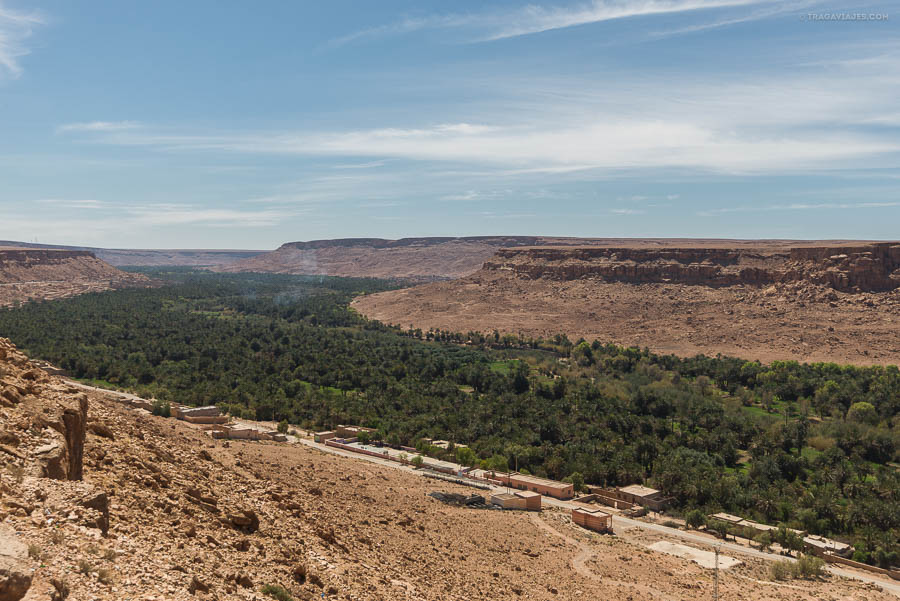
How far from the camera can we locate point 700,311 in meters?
93.7

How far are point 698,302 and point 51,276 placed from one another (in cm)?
13662

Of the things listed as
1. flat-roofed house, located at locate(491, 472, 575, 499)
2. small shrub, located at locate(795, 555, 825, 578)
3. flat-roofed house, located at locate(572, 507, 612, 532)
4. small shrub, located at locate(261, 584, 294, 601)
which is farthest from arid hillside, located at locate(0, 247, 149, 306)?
small shrub, located at locate(261, 584, 294, 601)

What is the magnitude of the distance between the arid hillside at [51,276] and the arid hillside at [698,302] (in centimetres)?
5995

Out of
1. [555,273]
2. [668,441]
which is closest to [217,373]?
[668,441]

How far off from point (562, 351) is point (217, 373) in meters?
40.4

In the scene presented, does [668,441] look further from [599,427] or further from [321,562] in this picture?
[321,562]

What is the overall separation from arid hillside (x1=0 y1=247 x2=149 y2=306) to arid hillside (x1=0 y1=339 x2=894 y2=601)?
116317 millimetres

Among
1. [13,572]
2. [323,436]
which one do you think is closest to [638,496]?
[323,436]

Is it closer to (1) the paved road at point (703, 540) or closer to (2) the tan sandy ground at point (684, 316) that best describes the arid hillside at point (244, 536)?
(1) the paved road at point (703, 540)

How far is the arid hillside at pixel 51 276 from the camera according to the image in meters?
128

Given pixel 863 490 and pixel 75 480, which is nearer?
pixel 75 480

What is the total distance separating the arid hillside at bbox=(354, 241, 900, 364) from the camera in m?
80.1

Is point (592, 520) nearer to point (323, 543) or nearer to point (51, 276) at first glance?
point (323, 543)

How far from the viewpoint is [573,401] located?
5359 centimetres
